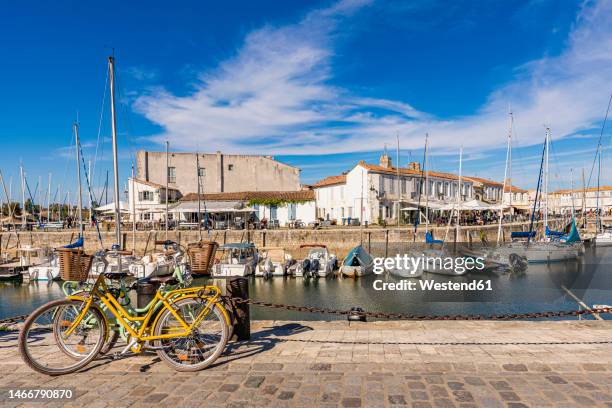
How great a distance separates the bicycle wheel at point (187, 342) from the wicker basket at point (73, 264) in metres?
8.15

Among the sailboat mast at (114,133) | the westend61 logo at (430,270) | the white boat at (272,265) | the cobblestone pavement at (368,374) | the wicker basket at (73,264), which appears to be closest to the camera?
the cobblestone pavement at (368,374)

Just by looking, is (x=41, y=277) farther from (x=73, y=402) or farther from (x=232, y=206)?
(x=73, y=402)

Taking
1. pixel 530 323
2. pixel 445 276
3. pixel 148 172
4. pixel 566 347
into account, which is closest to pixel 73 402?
pixel 566 347

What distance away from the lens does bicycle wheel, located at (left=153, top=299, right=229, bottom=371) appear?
480cm

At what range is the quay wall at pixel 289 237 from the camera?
35500 mm

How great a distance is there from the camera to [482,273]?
2753cm

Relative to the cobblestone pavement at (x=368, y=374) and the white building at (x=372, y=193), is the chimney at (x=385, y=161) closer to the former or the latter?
the white building at (x=372, y=193)

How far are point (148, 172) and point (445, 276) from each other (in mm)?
38840

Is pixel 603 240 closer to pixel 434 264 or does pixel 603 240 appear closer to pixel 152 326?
pixel 434 264

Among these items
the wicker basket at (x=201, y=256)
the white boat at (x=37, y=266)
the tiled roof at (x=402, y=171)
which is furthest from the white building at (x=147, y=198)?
the wicker basket at (x=201, y=256)

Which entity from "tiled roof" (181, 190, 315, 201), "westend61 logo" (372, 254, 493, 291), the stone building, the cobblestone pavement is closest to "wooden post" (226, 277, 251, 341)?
the cobblestone pavement

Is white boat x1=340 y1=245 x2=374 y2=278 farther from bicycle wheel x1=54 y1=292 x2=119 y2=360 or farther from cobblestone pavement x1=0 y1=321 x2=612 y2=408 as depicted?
bicycle wheel x1=54 y1=292 x2=119 y2=360

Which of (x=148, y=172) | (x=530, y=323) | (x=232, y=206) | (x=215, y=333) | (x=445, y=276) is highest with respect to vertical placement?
(x=148, y=172)

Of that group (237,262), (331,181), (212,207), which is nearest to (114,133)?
(237,262)
